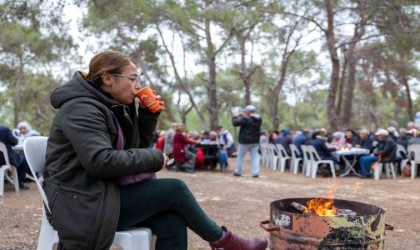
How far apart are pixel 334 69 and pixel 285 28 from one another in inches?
264

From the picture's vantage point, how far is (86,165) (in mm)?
1945

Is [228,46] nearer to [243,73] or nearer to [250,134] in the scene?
[243,73]

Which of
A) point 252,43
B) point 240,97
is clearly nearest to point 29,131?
point 252,43

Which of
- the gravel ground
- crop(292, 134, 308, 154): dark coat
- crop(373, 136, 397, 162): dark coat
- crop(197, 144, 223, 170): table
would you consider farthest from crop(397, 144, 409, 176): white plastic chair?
crop(197, 144, 223, 170): table

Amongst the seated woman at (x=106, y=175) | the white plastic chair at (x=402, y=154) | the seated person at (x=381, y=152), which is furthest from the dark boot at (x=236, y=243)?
the white plastic chair at (x=402, y=154)

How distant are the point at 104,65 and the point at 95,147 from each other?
0.48 m

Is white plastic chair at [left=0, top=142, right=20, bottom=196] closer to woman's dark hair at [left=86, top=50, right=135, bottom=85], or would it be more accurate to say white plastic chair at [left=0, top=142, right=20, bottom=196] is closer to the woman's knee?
woman's dark hair at [left=86, top=50, right=135, bottom=85]

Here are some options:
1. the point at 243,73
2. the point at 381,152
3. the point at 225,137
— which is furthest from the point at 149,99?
the point at 243,73

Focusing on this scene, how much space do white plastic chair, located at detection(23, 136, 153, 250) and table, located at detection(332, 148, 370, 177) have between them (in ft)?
30.6

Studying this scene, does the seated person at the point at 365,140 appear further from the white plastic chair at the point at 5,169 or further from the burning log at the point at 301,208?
the burning log at the point at 301,208

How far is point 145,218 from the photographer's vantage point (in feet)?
7.20

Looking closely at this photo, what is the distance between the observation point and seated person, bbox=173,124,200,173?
11.4 metres

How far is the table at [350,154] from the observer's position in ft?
35.9

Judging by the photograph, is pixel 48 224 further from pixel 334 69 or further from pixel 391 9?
pixel 334 69
